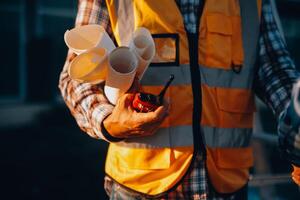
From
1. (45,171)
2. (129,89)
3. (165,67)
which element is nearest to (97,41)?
(129,89)

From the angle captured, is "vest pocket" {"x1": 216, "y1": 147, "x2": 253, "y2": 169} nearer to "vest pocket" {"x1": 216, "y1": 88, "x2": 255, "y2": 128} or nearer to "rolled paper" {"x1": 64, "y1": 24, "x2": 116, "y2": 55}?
"vest pocket" {"x1": 216, "y1": 88, "x2": 255, "y2": 128}

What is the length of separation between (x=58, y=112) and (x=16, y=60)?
143 centimetres

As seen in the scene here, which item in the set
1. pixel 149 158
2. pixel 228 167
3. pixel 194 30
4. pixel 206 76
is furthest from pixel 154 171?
pixel 194 30

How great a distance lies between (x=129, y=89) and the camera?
147 cm

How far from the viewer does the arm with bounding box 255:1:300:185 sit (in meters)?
1.67

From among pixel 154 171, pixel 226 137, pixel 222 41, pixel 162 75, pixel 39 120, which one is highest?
pixel 222 41

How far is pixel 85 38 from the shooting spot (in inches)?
59.0

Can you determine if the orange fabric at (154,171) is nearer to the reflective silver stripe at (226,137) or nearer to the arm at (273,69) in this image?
the reflective silver stripe at (226,137)

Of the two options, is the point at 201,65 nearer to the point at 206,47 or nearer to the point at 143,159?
the point at 206,47

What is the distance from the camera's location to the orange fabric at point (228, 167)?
1.70 meters

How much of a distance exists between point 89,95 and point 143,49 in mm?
296

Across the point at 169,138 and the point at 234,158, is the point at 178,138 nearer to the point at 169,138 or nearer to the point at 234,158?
the point at 169,138

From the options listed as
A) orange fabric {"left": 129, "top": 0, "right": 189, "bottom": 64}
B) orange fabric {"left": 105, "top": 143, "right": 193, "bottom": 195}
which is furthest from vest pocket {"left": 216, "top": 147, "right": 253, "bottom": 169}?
orange fabric {"left": 129, "top": 0, "right": 189, "bottom": 64}

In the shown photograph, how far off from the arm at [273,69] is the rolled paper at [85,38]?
617 mm
